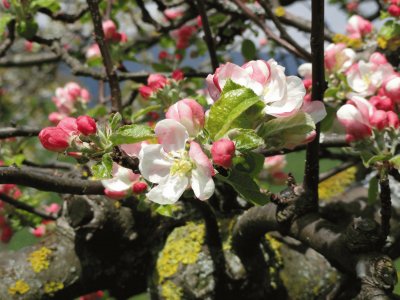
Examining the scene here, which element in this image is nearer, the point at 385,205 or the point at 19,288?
the point at 385,205

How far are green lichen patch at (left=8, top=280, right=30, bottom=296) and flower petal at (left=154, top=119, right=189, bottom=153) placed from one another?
892mm

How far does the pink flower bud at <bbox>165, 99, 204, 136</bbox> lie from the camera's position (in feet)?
2.85

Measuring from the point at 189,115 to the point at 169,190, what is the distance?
0.14 meters

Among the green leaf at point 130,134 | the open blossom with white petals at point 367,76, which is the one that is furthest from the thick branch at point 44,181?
the open blossom with white petals at point 367,76

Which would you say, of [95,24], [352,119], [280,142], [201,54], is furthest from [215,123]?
[201,54]

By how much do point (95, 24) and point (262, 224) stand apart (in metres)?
0.81

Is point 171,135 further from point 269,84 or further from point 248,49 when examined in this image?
point 248,49

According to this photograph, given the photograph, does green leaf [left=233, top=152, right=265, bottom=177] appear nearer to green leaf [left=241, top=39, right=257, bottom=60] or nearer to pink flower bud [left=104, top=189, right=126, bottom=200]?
pink flower bud [left=104, top=189, right=126, bottom=200]

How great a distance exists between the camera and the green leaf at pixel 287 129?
0.92m

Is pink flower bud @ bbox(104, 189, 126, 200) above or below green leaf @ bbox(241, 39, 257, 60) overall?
below

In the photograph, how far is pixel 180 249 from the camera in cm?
163

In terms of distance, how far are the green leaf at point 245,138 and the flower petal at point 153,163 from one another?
133mm

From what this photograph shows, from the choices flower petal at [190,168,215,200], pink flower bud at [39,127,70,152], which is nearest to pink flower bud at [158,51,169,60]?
pink flower bud at [39,127,70,152]

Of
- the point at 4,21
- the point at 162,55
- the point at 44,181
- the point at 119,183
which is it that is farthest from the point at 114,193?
the point at 162,55
